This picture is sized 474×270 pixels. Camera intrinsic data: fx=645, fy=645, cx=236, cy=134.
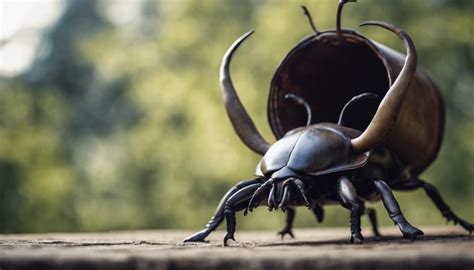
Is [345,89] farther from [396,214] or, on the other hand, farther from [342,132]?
[396,214]

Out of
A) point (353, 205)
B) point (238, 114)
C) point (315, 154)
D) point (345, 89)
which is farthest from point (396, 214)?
point (345, 89)

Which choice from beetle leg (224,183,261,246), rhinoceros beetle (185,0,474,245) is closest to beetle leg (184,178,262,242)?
rhinoceros beetle (185,0,474,245)

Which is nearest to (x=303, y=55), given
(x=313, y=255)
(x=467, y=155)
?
(x=313, y=255)

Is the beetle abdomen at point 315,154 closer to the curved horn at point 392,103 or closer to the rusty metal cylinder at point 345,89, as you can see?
the curved horn at point 392,103

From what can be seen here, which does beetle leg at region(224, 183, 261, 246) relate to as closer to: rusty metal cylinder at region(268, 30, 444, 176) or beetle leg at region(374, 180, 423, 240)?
beetle leg at region(374, 180, 423, 240)

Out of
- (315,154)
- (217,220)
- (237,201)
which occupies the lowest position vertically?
(217,220)

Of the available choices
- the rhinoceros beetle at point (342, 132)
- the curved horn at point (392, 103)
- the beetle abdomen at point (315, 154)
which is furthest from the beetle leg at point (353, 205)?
the curved horn at point (392, 103)

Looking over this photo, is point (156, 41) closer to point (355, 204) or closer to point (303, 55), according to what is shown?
point (303, 55)
